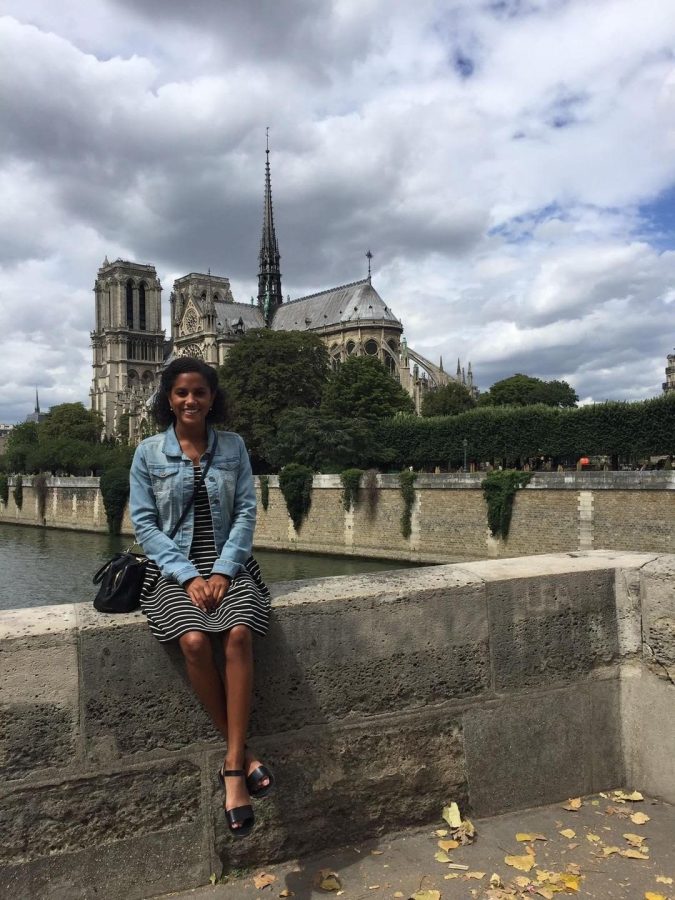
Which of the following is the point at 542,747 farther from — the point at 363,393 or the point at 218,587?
the point at 363,393

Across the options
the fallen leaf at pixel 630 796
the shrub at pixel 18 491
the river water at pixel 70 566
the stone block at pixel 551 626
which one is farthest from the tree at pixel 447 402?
the fallen leaf at pixel 630 796

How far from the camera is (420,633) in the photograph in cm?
291

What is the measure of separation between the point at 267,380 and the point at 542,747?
44.9 m

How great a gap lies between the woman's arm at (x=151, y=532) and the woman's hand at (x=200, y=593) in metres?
0.02

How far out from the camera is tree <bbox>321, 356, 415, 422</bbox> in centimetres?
4869

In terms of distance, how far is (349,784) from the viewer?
9.18 feet

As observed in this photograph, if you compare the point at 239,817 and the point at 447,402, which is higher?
the point at 447,402

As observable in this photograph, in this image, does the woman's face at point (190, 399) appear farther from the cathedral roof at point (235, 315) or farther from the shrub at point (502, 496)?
the cathedral roof at point (235, 315)

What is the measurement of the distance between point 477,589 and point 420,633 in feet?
0.98

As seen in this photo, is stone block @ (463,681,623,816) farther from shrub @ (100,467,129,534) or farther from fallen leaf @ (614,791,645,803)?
shrub @ (100,467,129,534)

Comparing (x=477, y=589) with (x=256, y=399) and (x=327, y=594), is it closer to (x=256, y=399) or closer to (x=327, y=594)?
(x=327, y=594)

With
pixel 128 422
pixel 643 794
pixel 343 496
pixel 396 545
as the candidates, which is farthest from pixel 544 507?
pixel 128 422

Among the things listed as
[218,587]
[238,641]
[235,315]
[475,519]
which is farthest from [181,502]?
[235,315]

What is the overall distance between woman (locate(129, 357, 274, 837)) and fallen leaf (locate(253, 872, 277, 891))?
0.22 meters
